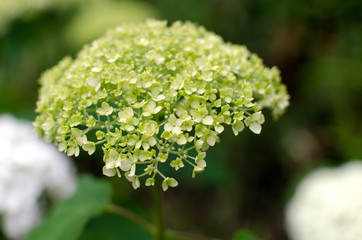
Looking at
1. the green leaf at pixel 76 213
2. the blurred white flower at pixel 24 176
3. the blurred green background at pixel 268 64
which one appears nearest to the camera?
the green leaf at pixel 76 213

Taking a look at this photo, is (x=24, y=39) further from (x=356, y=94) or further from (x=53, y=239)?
(x=356, y=94)

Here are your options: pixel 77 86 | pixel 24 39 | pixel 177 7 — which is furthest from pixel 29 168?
pixel 177 7

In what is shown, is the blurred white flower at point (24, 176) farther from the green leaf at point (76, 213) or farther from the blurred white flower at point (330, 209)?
the blurred white flower at point (330, 209)

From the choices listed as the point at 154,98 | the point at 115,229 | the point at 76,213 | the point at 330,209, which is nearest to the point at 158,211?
the point at 76,213

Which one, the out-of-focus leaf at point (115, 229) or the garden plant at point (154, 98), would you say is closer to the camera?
the garden plant at point (154, 98)

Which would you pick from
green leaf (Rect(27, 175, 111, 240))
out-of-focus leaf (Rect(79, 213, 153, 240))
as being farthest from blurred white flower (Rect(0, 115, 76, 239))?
green leaf (Rect(27, 175, 111, 240))

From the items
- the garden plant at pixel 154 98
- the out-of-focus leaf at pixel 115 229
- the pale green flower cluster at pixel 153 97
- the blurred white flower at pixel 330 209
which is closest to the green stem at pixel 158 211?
the garden plant at pixel 154 98

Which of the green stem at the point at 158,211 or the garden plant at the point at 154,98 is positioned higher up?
the garden plant at the point at 154,98
